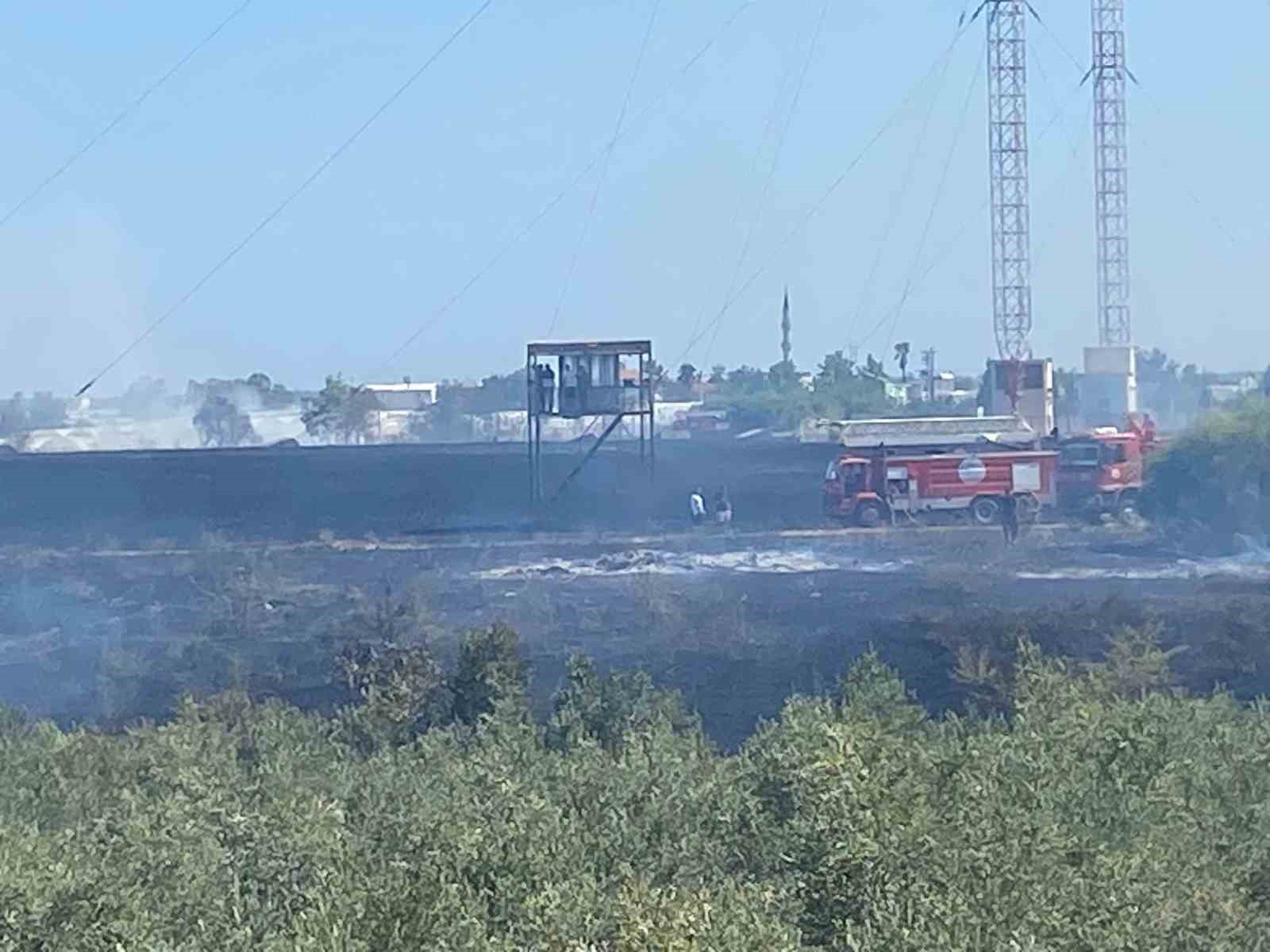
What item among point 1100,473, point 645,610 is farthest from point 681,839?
point 1100,473

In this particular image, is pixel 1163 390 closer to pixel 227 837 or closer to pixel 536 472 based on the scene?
pixel 536 472

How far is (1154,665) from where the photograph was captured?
797 inches

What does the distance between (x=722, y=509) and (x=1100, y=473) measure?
7862mm

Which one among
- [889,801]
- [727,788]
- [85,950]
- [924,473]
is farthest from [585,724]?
[924,473]

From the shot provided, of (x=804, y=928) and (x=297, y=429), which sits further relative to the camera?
(x=297, y=429)

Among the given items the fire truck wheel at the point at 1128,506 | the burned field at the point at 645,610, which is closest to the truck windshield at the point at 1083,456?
the fire truck wheel at the point at 1128,506

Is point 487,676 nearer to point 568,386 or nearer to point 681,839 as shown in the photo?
point 681,839

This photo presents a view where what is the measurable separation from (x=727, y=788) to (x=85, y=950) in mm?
4666

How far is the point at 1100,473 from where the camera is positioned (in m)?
41.6

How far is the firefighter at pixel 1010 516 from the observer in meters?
38.2

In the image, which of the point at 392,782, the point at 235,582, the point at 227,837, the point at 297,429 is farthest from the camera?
the point at 297,429

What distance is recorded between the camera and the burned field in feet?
75.8

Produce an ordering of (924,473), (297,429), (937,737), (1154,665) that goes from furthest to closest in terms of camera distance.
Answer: (297,429) → (924,473) → (1154,665) → (937,737)

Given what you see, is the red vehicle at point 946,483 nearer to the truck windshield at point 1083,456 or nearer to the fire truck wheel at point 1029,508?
the fire truck wheel at point 1029,508
